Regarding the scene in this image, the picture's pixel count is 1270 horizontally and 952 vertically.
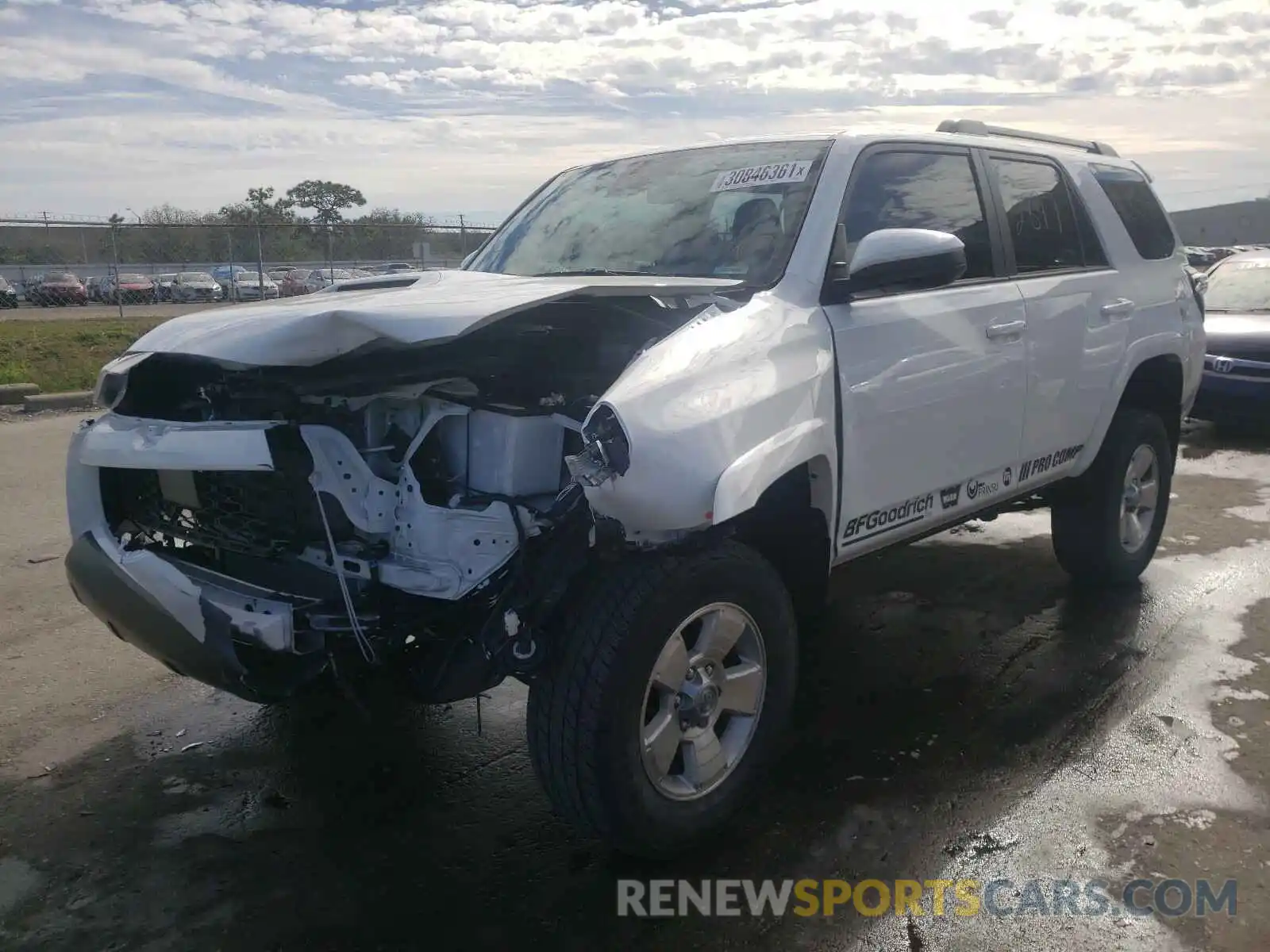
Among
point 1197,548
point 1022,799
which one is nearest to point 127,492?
point 1022,799

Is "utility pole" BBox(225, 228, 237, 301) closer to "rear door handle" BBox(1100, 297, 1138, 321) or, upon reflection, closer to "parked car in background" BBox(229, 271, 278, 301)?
"parked car in background" BBox(229, 271, 278, 301)

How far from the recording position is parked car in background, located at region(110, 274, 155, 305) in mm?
22094

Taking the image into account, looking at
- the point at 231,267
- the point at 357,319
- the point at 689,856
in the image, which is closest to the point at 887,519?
the point at 689,856

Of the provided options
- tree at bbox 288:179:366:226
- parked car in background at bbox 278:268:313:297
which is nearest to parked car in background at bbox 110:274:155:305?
parked car in background at bbox 278:268:313:297

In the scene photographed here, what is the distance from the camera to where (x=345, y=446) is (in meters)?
3.05

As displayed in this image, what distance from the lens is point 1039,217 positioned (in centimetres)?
466

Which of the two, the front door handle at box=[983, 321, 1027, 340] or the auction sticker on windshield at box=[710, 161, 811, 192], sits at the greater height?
the auction sticker on windshield at box=[710, 161, 811, 192]

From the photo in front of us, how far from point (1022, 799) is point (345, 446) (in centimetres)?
236

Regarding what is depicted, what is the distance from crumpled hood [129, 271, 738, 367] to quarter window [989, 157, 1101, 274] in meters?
1.67

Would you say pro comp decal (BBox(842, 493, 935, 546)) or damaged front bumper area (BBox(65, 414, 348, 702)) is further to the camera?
pro comp decal (BBox(842, 493, 935, 546))

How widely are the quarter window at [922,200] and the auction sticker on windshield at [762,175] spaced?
0.64 feet

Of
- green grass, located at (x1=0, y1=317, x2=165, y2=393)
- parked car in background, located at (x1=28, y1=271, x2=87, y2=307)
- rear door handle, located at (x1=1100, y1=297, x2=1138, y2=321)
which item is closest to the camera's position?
rear door handle, located at (x1=1100, y1=297, x2=1138, y2=321)

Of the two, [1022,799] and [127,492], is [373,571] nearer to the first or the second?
[127,492]
